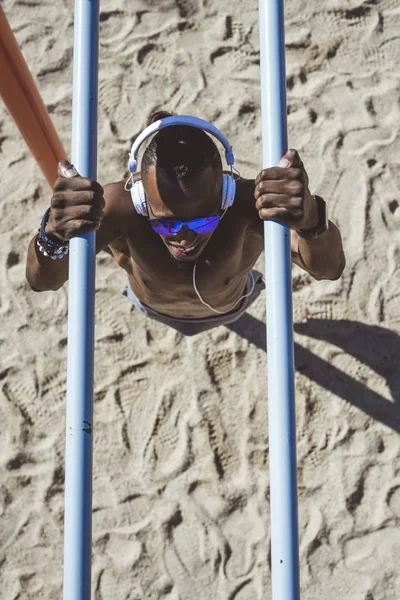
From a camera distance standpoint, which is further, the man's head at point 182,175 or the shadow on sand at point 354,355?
the shadow on sand at point 354,355

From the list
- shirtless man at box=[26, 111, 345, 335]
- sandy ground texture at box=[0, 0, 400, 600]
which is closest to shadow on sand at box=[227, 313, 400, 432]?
sandy ground texture at box=[0, 0, 400, 600]

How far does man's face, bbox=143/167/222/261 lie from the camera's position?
142 centimetres

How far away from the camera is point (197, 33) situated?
9.68ft

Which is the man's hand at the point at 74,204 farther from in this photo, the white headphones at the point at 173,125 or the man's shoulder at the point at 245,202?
the man's shoulder at the point at 245,202

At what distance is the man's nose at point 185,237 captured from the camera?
4.82 feet

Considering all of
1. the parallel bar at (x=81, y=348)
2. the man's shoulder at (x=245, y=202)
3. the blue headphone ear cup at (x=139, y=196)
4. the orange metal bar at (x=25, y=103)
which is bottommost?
the parallel bar at (x=81, y=348)

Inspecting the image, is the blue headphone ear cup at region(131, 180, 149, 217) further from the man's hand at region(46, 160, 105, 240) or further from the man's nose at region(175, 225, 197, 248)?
the man's hand at region(46, 160, 105, 240)

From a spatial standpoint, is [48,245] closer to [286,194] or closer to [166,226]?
[166,226]

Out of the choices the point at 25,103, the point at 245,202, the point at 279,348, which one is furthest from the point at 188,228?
the point at 25,103

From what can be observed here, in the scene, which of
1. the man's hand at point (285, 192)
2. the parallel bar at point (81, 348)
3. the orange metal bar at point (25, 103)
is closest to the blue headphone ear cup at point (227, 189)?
the man's hand at point (285, 192)

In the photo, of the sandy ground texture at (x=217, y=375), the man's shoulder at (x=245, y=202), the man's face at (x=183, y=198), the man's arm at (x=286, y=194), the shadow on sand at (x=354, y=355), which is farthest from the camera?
the shadow on sand at (x=354, y=355)

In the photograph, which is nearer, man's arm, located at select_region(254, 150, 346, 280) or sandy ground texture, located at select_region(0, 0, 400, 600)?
man's arm, located at select_region(254, 150, 346, 280)

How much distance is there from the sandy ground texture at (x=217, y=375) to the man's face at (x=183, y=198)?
4.04ft

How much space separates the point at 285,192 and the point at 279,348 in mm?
289
